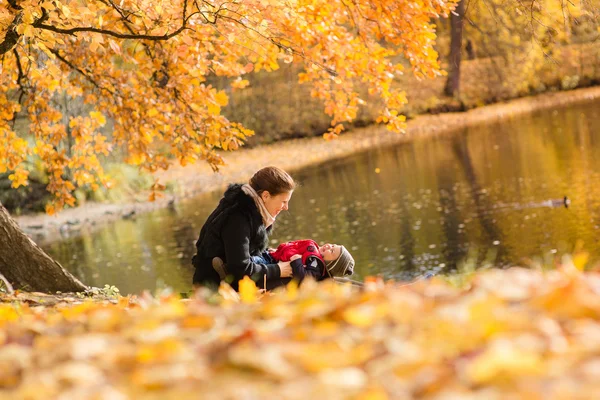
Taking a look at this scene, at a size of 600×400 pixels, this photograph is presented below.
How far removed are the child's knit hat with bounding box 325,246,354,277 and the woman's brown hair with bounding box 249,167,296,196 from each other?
54cm

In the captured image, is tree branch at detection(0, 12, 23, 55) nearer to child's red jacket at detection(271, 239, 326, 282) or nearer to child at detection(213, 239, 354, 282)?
child at detection(213, 239, 354, 282)

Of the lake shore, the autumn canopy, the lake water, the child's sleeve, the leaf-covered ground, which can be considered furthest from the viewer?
the lake shore

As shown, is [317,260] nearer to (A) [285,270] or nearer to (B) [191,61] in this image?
(A) [285,270]

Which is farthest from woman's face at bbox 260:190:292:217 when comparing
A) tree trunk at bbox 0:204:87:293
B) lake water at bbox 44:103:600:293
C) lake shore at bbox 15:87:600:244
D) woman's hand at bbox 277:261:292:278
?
lake shore at bbox 15:87:600:244

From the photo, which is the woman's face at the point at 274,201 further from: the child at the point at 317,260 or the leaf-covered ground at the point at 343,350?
the leaf-covered ground at the point at 343,350

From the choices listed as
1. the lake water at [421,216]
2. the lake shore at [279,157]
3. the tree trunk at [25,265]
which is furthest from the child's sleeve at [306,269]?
the lake shore at [279,157]

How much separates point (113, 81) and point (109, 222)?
11145mm

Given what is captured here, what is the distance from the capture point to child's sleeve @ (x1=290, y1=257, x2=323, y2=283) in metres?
4.93

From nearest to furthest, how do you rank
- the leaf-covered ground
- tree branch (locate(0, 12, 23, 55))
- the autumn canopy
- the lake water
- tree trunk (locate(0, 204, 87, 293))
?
the leaf-covered ground
tree branch (locate(0, 12, 23, 55))
tree trunk (locate(0, 204, 87, 293))
the autumn canopy
the lake water

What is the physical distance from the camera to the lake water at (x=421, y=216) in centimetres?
1151

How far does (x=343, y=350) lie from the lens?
6.14ft

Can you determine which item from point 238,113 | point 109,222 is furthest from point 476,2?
point 238,113

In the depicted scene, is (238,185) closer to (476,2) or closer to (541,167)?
(476,2)

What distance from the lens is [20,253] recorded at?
5.74 metres
